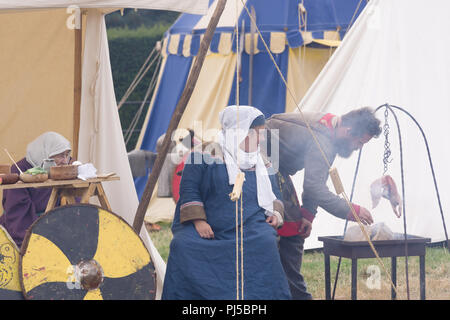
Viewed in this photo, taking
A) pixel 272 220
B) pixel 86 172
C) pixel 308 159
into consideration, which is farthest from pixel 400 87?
pixel 86 172

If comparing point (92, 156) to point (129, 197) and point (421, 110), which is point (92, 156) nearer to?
point (129, 197)

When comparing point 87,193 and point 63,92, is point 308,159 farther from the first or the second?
point 63,92

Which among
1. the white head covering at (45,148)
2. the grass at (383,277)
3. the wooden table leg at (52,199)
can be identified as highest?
the white head covering at (45,148)

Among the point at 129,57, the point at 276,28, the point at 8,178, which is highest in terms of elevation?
the point at 129,57

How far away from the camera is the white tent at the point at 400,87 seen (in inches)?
187

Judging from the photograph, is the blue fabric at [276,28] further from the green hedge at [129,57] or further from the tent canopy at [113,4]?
the green hedge at [129,57]

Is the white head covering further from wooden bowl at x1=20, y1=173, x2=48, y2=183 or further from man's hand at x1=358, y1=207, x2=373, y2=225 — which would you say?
man's hand at x1=358, y1=207, x2=373, y2=225

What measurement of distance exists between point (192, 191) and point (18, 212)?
943mm

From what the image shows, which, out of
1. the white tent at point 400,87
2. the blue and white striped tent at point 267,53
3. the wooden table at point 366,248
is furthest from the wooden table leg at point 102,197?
the blue and white striped tent at point 267,53

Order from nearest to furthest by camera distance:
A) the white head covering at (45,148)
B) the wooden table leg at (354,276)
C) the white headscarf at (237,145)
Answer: the white headscarf at (237,145) < the wooden table leg at (354,276) < the white head covering at (45,148)

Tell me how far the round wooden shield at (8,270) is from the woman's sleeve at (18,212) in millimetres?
428

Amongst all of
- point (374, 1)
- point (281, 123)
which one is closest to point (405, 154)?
point (374, 1)

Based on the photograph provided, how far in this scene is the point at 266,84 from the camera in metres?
6.69

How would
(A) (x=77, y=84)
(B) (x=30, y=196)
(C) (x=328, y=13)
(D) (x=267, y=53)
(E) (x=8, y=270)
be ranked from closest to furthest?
(E) (x=8, y=270) → (B) (x=30, y=196) → (A) (x=77, y=84) → (D) (x=267, y=53) → (C) (x=328, y=13)
